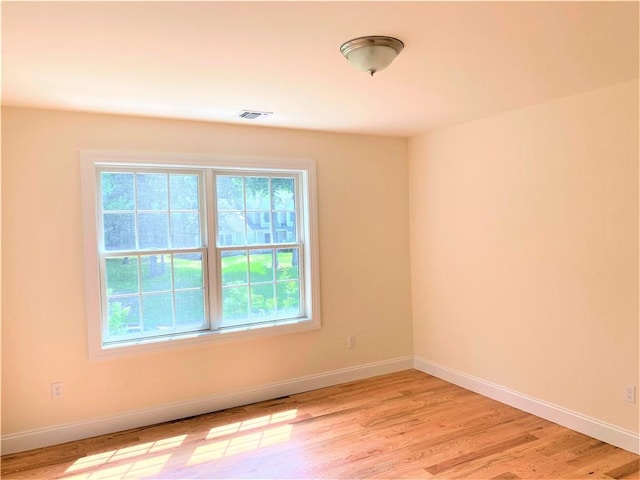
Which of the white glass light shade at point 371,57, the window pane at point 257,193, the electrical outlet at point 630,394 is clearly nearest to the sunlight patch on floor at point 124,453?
the window pane at point 257,193

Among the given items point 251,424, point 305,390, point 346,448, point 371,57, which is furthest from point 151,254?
point 371,57

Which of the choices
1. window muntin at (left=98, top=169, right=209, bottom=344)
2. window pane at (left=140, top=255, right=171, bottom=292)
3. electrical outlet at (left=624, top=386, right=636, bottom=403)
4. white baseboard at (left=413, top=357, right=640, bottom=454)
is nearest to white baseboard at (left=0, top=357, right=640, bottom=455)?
white baseboard at (left=413, top=357, right=640, bottom=454)

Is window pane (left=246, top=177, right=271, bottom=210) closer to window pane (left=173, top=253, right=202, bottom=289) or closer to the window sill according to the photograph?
window pane (left=173, top=253, right=202, bottom=289)

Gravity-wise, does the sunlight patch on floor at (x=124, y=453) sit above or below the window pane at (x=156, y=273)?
below

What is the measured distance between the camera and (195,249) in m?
3.71

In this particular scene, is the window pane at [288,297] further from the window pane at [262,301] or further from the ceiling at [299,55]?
the ceiling at [299,55]

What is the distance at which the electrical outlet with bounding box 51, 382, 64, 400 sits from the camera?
318 centimetres

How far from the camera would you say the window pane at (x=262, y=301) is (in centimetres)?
398

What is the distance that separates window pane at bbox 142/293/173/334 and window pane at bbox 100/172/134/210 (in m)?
0.74

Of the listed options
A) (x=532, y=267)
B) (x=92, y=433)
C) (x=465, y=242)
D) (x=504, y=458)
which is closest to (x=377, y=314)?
(x=465, y=242)

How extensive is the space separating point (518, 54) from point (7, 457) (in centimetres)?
401

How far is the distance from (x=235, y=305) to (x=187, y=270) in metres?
0.52

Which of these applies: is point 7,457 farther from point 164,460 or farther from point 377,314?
point 377,314

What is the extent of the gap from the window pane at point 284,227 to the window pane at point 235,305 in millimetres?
565
